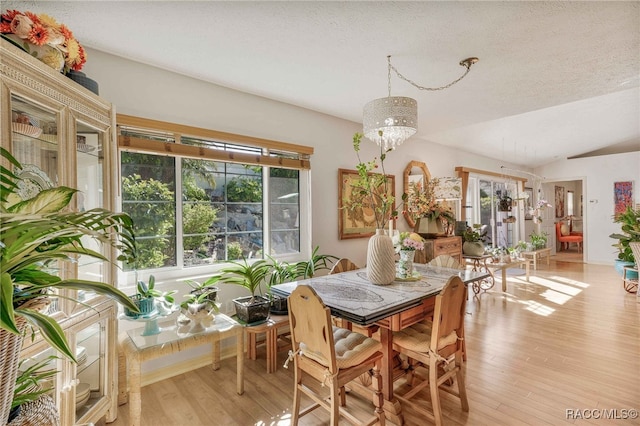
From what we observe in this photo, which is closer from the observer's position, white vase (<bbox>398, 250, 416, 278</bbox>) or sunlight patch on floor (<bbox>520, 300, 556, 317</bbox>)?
white vase (<bbox>398, 250, 416, 278</bbox>)

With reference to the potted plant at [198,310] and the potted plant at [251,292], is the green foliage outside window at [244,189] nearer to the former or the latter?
the potted plant at [251,292]

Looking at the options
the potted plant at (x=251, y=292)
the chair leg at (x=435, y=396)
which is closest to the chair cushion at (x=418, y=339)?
the chair leg at (x=435, y=396)

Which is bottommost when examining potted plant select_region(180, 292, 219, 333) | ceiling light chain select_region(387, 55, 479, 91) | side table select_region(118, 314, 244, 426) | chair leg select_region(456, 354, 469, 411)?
chair leg select_region(456, 354, 469, 411)

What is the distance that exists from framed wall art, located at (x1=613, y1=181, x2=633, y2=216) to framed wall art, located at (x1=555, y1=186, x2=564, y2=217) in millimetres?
1881

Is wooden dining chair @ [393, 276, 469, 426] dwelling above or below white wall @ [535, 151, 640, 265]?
below

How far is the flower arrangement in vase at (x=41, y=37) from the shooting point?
52.1 inches

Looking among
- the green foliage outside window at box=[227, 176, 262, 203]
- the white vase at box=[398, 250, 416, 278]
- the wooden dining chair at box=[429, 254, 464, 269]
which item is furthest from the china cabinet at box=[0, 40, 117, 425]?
the wooden dining chair at box=[429, 254, 464, 269]

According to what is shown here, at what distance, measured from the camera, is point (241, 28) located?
73.9 inches

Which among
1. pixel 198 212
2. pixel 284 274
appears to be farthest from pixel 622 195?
pixel 198 212

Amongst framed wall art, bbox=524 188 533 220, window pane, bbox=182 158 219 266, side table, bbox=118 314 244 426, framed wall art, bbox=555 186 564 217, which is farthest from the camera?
framed wall art, bbox=555 186 564 217

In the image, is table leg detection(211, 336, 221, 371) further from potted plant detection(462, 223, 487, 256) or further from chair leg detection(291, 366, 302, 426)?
potted plant detection(462, 223, 487, 256)

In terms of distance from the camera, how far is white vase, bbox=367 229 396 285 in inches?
84.8

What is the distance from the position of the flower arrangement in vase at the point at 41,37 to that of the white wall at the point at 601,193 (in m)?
10.0

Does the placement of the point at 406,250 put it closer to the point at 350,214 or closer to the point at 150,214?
the point at 350,214
